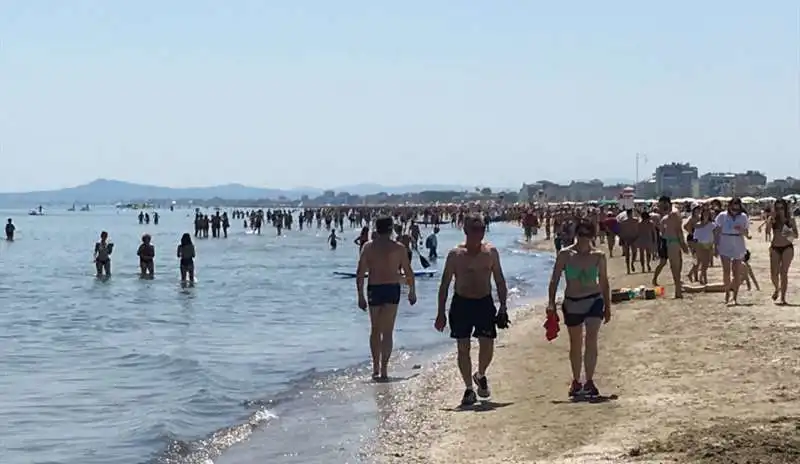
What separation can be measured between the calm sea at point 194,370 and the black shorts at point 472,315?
1167mm

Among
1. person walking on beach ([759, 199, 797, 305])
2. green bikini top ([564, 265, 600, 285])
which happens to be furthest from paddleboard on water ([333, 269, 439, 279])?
green bikini top ([564, 265, 600, 285])

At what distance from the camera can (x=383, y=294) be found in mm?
10562

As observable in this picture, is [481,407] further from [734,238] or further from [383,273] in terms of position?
[734,238]

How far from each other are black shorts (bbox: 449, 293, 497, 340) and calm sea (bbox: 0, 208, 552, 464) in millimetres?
1167

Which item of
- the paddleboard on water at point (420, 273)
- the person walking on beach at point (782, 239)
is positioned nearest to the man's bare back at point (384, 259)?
the person walking on beach at point (782, 239)

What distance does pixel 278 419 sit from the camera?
32.6 feet

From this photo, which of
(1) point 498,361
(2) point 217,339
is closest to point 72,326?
(2) point 217,339

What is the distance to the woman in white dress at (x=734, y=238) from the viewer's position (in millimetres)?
14203

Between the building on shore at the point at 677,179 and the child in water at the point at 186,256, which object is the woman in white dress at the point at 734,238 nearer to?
the child in water at the point at 186,256

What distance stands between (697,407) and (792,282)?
36.6 ft

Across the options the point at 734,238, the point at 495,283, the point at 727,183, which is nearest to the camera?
the point at 495,283

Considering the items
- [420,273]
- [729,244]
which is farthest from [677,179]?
[729,244]

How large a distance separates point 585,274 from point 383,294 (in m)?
2.74

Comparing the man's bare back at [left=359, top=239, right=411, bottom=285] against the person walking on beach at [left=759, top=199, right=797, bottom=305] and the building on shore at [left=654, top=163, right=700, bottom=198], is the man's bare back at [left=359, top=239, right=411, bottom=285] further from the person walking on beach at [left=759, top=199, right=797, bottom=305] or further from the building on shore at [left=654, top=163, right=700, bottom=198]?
the building on shore at [left=654, top=163, right=700, bottom=198]
